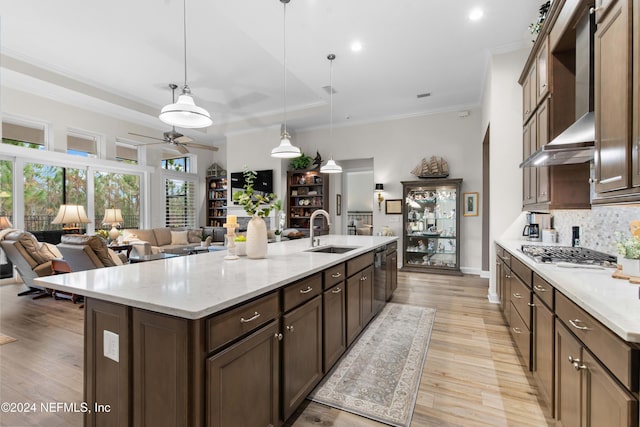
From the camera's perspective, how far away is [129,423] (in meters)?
1.33

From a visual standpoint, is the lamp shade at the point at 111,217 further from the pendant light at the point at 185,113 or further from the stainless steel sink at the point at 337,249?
the stainless steel sink at the point at 337,249

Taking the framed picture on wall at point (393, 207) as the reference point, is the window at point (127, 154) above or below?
Result: above

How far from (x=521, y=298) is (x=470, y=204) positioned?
3990 mm

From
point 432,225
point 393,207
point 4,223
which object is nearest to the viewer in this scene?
point 4,223

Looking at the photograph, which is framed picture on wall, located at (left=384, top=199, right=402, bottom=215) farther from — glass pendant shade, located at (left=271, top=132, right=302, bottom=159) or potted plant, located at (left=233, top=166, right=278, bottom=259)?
potted plant, located at (left=233, top=166, right=278, bottom=259)

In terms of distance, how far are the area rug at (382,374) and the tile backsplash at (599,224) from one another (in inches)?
65.8

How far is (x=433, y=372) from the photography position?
2.37 metres

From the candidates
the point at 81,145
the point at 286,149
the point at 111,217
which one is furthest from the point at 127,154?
the point at 286,149

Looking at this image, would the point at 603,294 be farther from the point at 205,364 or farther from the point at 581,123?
the point at 205,364

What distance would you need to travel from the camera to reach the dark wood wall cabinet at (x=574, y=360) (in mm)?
971

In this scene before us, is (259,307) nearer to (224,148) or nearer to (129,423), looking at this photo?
(129,423)

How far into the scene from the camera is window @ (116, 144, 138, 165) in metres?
7.04

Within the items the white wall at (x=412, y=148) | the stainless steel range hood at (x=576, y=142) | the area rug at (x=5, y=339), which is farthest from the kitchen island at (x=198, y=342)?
the white wall at (x=412, y=148)

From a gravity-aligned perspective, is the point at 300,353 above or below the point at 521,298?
below
